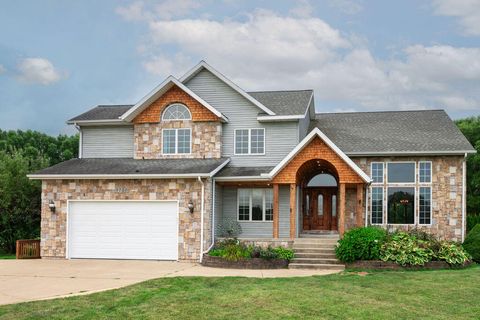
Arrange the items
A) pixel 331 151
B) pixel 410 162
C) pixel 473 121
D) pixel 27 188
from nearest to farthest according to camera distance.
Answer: pixel 331 151, pixel 410 162, pixel 27 188, pixel 473 121

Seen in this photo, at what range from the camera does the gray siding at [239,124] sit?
77.7 feet

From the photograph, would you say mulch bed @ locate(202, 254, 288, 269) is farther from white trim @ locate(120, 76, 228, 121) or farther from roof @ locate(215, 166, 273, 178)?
white trim @ locate(120, 76, 228, 121)

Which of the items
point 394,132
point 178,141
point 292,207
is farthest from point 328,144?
point 178,141

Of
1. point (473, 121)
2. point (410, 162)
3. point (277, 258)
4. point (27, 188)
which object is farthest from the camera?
point (473, 121)

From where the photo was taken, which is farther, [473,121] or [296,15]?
[473,121]

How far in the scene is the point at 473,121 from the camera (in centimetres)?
5022

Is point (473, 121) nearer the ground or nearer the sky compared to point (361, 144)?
nearer the sky

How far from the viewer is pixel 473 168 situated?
43.0 metres

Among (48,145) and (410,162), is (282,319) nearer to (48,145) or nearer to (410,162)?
(410,162)

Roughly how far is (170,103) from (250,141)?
3.77 m

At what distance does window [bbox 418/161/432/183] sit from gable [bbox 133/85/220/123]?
8587 millimetres

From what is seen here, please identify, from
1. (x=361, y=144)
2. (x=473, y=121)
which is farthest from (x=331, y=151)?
(x=473, y=121)

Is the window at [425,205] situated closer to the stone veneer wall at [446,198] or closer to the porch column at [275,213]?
the stone veneer wall at [446,198]

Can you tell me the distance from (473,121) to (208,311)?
44888 millimetres
